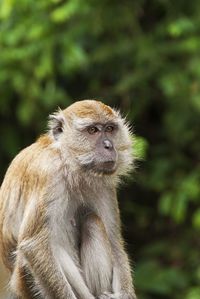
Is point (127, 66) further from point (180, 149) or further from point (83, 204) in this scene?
point (83, 204)

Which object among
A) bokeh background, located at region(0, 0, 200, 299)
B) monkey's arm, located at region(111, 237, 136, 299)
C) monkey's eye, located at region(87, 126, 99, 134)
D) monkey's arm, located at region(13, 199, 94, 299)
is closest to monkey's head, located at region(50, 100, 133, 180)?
monkey's eye, located at region(87, 126, 99, 134)

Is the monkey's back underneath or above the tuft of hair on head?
underneath

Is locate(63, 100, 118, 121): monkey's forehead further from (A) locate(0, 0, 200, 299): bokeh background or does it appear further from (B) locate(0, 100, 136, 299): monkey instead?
(A) locate(0, 0, 200, 299): bokeh background

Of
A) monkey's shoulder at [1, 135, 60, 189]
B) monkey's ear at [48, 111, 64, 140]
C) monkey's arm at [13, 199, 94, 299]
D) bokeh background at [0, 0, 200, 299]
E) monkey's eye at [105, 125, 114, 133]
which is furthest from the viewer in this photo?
bokeh background at [0, 0, 200, 299]

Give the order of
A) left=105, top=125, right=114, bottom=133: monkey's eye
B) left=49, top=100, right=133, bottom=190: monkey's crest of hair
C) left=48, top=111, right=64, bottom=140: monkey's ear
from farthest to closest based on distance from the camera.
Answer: left=48, top=111, right=64, bottom=140: monkey's ear → left=105, top=125, right=114, bottom=133: monkey's eye → left=49, top=100, right=133, bottom=190: monkey's crest of hair

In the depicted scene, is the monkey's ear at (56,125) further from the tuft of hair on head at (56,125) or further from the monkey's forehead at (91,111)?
the monkey's forehead at (91,111)

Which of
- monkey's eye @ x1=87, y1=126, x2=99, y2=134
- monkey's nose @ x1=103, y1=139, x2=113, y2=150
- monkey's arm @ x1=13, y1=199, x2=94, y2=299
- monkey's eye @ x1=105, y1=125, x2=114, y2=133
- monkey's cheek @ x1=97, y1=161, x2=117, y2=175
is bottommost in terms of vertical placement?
monkey's arm @ x1=13, y1=199, x2=94, y2=299

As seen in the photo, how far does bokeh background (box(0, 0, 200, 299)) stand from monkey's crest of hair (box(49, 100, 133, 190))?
344 centimetres

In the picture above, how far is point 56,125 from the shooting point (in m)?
8.85

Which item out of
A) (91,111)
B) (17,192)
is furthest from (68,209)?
(91,111)

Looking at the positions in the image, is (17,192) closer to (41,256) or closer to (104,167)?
(41,256)

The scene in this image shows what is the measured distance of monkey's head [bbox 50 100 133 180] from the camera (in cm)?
857

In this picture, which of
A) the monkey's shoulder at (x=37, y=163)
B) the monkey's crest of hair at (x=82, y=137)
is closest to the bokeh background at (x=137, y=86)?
the monkey's crest of hair at (x=82, y=137)

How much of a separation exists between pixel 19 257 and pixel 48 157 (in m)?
0.89
